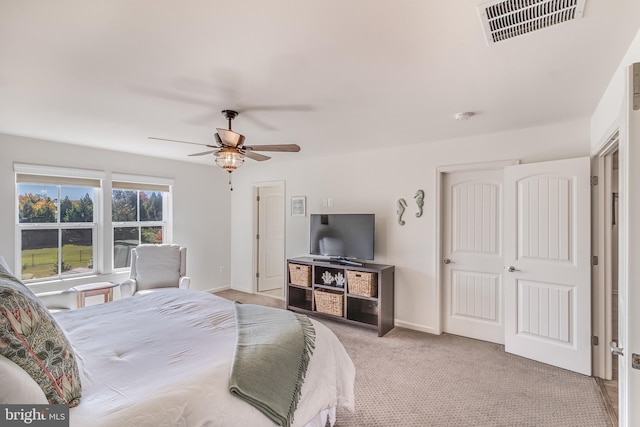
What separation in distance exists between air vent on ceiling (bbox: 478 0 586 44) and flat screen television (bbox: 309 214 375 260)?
2690 millimetres

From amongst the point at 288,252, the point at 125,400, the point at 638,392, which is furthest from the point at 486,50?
the point at 288,252

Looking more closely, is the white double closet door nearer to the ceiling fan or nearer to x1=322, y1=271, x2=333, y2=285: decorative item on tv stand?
x1=322, y1=271, x2=333, y2=285: decorative item on tv stand

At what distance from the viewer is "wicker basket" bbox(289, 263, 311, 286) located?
4.45m

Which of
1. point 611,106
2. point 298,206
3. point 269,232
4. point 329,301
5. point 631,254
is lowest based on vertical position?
point 329,301

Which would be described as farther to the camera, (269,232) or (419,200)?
(269,232)

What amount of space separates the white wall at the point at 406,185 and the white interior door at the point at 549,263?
354 millimetres

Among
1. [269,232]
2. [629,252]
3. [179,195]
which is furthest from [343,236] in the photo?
[629,252]

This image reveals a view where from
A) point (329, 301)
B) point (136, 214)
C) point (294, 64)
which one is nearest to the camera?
point (294, 64)

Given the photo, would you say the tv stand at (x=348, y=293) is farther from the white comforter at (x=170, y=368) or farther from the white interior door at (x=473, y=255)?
Answer: the white comforter at (x=170, y=368)

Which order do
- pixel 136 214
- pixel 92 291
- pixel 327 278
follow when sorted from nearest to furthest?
pixel 92 291, pixel 327 278, pixel 136 214

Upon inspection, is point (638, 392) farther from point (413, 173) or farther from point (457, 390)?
point (413, 173)

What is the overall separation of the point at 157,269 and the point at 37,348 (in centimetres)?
321

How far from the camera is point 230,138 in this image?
2508 mm

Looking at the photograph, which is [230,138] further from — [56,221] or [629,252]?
[56,221]
